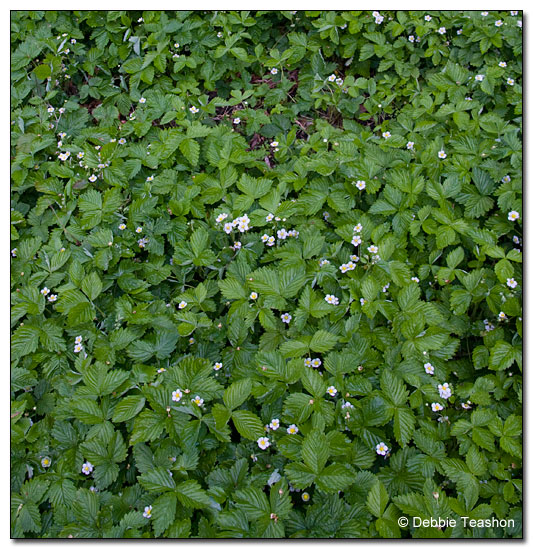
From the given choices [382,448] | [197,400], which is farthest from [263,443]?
[382,448]

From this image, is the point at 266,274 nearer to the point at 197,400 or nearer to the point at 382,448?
the point at 197,400

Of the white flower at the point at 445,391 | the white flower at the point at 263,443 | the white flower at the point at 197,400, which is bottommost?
the white flower at the point at 263,443

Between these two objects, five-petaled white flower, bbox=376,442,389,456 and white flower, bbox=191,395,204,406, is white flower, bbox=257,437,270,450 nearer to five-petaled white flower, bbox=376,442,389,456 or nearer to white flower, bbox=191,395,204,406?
white flower, bbox=191,395,204,406

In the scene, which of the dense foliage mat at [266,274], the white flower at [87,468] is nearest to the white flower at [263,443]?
the dense foliage mat at [266,274]

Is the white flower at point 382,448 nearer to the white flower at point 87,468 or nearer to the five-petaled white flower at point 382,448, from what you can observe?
the five-petaled white flower at point 382,448

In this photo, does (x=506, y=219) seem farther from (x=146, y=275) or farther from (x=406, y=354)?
(x=146, y=275)

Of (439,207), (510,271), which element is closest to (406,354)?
(510,271)
